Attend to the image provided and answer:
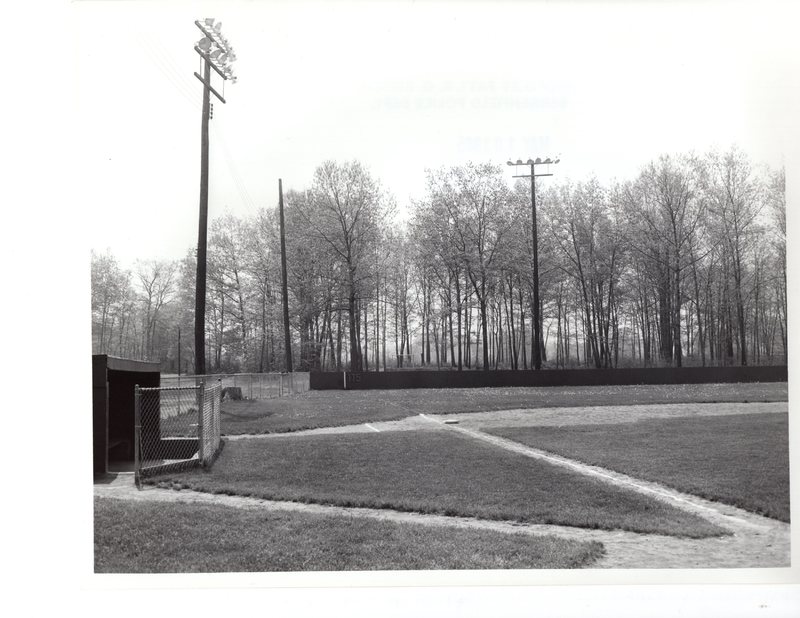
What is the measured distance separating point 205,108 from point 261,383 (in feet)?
28.7

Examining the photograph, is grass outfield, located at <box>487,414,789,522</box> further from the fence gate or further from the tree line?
the fence gate

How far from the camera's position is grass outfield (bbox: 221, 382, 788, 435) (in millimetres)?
14852

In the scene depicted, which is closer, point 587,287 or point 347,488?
point 347,488

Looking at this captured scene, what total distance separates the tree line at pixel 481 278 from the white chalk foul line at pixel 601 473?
4605 millimetres

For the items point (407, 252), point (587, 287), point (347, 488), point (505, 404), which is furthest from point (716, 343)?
point (347, 488)

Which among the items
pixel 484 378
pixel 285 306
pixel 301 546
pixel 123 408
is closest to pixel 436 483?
pixel 301 546

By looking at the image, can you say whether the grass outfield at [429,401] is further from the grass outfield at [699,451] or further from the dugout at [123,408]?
the dugout at [123,408]

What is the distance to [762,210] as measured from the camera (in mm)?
12250

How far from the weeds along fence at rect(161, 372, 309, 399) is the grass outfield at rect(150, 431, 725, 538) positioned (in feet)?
17.4

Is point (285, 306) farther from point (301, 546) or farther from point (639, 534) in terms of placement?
point (639, 534)

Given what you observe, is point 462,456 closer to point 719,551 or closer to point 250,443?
point 250,443

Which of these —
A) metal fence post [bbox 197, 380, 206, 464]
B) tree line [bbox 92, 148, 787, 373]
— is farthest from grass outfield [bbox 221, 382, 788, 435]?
metal fence post [bbox 197, 380, 206, 464]

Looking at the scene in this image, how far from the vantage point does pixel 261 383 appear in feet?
63.5

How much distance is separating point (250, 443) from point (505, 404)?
7.59 meters
